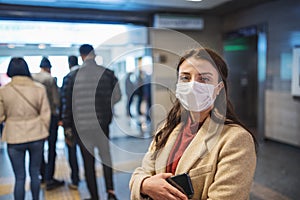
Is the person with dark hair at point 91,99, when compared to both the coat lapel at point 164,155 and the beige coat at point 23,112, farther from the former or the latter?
the coat lapel at point 164,155

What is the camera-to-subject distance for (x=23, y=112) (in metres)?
2.18

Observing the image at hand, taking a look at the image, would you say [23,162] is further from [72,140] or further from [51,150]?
[51,150]

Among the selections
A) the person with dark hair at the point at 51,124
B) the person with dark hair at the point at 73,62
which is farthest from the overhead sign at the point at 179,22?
the person with dark hair at the point at 73,62

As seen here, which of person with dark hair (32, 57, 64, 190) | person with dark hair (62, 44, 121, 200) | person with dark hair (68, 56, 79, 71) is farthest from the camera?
person with dark hair (32, 57, 64, 190)

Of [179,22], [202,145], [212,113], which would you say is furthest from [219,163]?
[179,22]

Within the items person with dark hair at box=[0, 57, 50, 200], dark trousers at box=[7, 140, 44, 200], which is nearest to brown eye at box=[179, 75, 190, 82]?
person with dark hair at box=[0, 57, 50, 200]

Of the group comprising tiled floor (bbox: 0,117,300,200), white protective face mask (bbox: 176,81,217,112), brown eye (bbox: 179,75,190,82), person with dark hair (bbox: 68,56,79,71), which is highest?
person with dark hair (bbox: 68,56,79,71)

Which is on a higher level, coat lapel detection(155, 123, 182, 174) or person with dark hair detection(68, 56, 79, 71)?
person with dark hair detection(68, 56, 79, 71)

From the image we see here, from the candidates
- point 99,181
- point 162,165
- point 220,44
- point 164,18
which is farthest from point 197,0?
point 162,165

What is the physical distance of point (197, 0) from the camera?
404 cm

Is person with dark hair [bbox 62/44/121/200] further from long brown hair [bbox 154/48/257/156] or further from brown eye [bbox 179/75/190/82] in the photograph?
brown eye [bbox 179/75/190/82]

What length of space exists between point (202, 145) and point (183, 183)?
14cm

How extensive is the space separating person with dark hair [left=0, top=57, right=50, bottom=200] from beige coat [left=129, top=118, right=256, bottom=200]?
5.10ft

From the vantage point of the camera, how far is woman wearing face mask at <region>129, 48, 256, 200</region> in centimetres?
84
